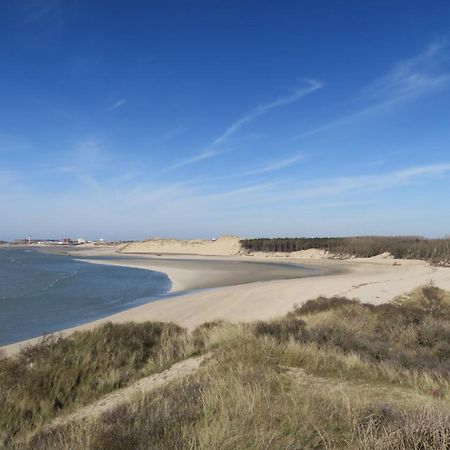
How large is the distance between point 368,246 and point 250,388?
3279 inches

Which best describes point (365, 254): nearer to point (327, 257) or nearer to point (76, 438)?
point (327, 257)

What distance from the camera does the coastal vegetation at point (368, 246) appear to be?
244 ft

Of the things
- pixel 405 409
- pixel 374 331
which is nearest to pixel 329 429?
pixel 405 409

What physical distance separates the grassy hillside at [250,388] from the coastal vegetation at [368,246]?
6421 centimetres

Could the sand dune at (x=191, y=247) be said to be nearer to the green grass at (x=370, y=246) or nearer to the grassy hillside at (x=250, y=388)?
the green grass at (x=370, y=246)

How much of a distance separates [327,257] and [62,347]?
80.3 m

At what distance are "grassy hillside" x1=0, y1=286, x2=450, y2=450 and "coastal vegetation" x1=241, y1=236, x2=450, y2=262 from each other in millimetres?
64207

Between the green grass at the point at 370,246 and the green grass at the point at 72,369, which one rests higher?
the green grass at the point at 370,246

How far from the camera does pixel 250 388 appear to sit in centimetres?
559

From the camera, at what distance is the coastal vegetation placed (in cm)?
7425

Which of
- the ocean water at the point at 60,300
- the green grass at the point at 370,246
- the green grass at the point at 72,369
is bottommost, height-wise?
the ocean water at the point at 60,300

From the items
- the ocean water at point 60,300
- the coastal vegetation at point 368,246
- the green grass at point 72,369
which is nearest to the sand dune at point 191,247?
the coastal vegetation at point 368,246

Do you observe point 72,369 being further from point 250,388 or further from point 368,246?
point 368,246

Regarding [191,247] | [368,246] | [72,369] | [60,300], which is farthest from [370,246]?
[72,369]
